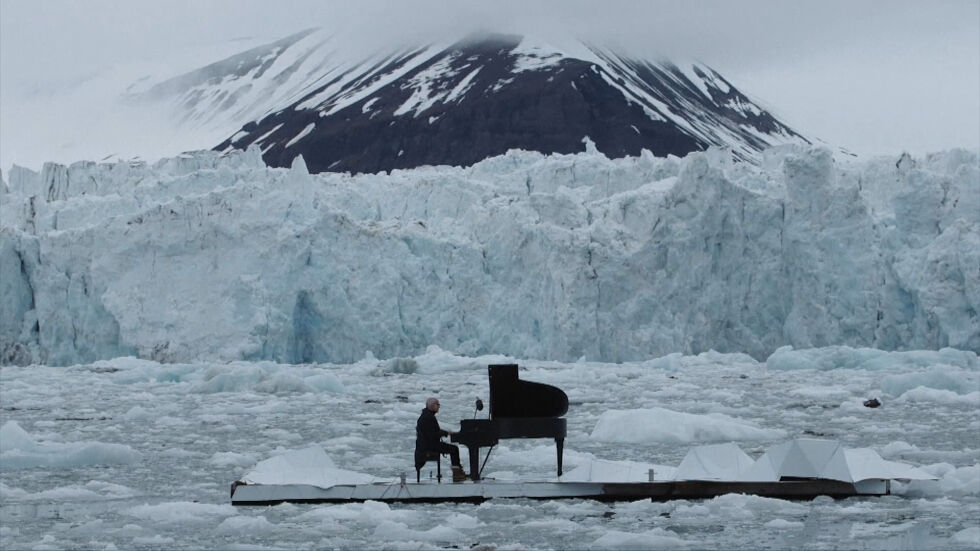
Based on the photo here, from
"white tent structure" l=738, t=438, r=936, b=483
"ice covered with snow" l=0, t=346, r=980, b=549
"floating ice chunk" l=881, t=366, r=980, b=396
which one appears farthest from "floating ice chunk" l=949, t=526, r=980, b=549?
"floating ice chunk" l=881, t=366, r=980, b=396

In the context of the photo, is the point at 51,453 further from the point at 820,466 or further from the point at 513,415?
the point at 820,466

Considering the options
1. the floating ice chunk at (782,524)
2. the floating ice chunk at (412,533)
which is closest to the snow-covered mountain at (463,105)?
the floating ice chunk at (782,524)

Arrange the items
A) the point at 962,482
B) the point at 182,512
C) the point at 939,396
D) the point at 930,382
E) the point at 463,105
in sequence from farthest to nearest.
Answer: the point at 463,105 → the point at 930,382 → the point at 939,396 → the point at 962,482 → the point at 182,512

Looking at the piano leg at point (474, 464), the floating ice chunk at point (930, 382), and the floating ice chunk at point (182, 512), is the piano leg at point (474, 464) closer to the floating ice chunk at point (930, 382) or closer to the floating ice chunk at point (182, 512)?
the floating ice chunk at point (182, 512)

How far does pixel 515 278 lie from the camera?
31172 mm

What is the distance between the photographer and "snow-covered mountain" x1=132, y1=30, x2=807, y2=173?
284 ft

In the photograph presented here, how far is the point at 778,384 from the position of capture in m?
23.6

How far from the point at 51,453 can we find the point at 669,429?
6.79 m

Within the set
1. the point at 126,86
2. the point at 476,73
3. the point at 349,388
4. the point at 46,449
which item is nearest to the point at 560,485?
the point at 46,449

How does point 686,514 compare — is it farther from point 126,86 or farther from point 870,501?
point 126,86

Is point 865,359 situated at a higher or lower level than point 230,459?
higher

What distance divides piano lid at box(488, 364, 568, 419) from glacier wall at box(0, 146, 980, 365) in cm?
1937

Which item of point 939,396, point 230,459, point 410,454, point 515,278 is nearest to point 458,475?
point 410,454

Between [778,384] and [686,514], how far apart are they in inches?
591
